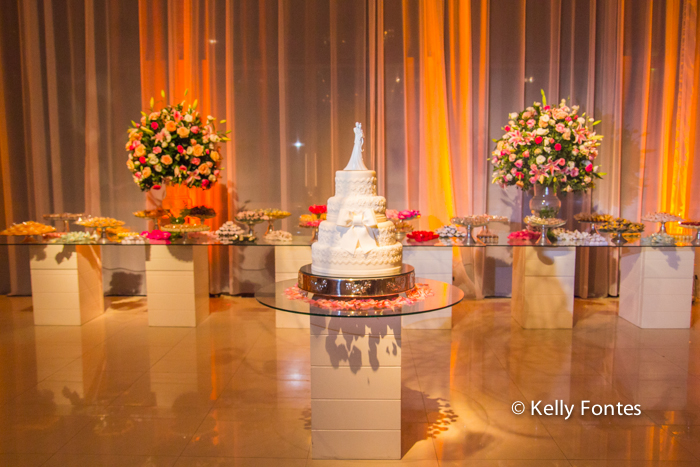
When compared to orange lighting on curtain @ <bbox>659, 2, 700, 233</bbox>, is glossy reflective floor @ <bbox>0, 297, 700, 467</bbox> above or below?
below

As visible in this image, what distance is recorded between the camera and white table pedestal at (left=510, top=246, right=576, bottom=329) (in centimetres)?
552

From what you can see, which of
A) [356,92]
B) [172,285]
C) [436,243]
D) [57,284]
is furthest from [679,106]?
[57,284]

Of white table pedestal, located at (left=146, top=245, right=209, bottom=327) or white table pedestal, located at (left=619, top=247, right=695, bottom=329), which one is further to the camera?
white table pedestal, located at (left=146, top=245, right=209, bottom=327)

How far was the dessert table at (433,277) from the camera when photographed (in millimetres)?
5508

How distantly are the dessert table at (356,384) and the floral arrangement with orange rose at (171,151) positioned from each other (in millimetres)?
2802

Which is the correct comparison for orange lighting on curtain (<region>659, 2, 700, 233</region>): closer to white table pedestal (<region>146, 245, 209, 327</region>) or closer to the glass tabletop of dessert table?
the glass tabletop of dessert table

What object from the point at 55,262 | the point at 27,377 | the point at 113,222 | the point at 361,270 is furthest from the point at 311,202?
the point at 361,270

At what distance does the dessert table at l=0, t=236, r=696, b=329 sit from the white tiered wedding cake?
7.95 ft

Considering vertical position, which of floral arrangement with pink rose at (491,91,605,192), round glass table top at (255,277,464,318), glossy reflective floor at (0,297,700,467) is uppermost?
floral arrangement with pink rose at (491,91,605,192)

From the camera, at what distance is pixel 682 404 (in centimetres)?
379

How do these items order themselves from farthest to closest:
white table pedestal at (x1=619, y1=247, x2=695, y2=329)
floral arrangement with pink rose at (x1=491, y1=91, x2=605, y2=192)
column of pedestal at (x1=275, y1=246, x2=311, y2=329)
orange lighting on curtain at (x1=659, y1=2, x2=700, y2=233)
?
orange lighting on curtain at (x1=659, y1=2, x2=700, y2=233) → column of pedestal at (x1=275, y1=246, x2=311, y2=329) → white table pedestal at (x1=619, y1=247, x2=695, y2=329) → floral arrangement with pink rose at (x1=491, y1=91, x2=605, y2=192)

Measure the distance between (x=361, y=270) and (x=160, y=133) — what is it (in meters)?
3.29

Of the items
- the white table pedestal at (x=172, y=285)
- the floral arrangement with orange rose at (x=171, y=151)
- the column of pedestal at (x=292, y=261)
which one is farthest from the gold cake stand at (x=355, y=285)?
the white table pedestal at (x=172, y=285)

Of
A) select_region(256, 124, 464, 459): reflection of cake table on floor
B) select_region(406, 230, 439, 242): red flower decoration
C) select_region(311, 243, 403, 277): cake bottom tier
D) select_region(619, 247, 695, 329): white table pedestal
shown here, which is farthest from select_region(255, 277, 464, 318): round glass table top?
select_region(619, 247, 695, 329): white table pedestal
